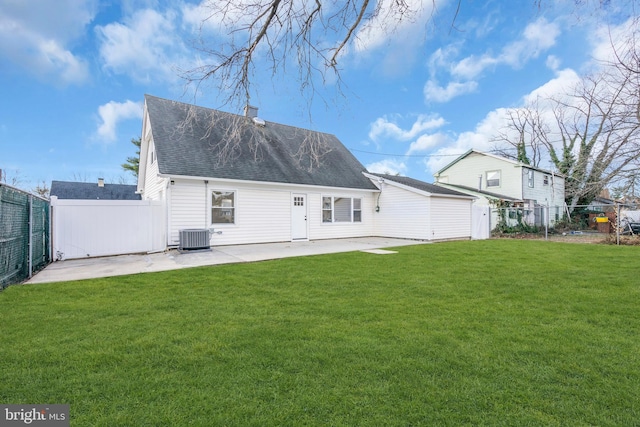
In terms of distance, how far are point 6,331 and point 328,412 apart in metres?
→ 3.56

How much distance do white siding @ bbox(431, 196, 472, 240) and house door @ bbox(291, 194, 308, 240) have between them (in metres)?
5.55

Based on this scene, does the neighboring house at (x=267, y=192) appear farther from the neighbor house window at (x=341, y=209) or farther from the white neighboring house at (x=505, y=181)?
the white neighboring house at (x=505, y=181)

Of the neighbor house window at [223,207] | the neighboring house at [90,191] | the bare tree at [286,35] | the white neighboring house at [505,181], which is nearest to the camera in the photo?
the bare tree at [286,35]

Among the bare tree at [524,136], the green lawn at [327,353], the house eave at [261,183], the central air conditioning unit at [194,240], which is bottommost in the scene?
the green lawn at [327,353]

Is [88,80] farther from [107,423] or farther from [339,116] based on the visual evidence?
[107,423]

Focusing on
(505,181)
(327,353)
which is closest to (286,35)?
(327,353)

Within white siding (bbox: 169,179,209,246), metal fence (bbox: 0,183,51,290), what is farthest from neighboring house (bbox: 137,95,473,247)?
metal fence (bbox: 0,183,51,290)

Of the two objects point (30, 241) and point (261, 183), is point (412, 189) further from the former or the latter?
point (30, 241)

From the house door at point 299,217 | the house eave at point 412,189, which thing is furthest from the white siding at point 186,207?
the house eave at point 412,189

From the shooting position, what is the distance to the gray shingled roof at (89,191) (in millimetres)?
20094

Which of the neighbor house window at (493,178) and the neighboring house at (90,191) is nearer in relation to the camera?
the neighboring house at (90,191)

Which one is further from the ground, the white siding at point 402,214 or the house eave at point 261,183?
the house eave at point 261,183

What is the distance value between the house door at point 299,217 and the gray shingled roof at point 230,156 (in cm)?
80

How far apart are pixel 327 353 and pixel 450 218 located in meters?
13.2
